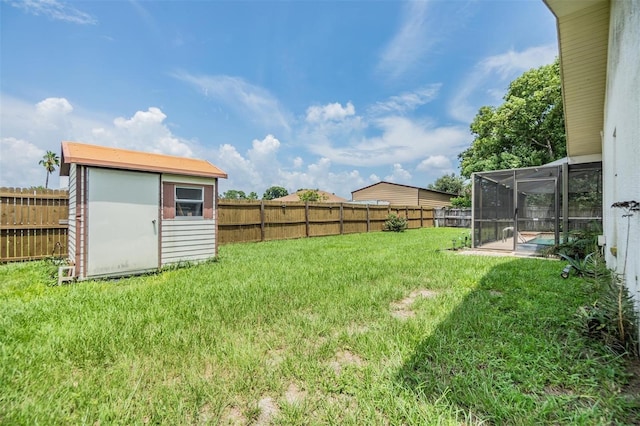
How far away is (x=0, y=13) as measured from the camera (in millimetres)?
5477

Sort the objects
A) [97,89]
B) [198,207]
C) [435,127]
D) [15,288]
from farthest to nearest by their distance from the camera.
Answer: [435,127] → [97,89] → [198,207] → [15,288]

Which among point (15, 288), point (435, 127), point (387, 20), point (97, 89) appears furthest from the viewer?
point (435, 127)

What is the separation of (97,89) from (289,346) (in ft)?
33.0

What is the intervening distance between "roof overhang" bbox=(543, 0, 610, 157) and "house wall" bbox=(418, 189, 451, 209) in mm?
20051

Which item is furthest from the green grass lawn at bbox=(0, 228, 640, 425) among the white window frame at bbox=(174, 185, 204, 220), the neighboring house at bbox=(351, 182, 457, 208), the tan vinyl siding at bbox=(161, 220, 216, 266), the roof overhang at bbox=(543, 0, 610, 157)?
the neighboring house at bbox=(351, 182, 457, 208)

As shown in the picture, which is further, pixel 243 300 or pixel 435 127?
pixel 435 127

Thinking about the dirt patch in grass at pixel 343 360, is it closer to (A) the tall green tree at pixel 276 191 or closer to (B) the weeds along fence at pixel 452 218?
(B) the weeds along fence at pixel 452 218

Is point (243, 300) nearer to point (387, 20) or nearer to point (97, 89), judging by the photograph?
point (97, 89)

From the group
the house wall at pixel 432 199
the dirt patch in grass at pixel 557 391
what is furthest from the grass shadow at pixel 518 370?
the house wall at pixel 432 199

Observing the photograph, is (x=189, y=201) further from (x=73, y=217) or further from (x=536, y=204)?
(x=536, y=204)

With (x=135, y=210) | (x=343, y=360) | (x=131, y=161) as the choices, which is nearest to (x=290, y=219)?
(x=135, y=210)

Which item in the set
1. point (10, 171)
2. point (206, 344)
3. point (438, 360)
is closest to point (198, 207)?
point (206, 344)

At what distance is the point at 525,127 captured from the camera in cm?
1820

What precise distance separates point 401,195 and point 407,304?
25.3 meters
